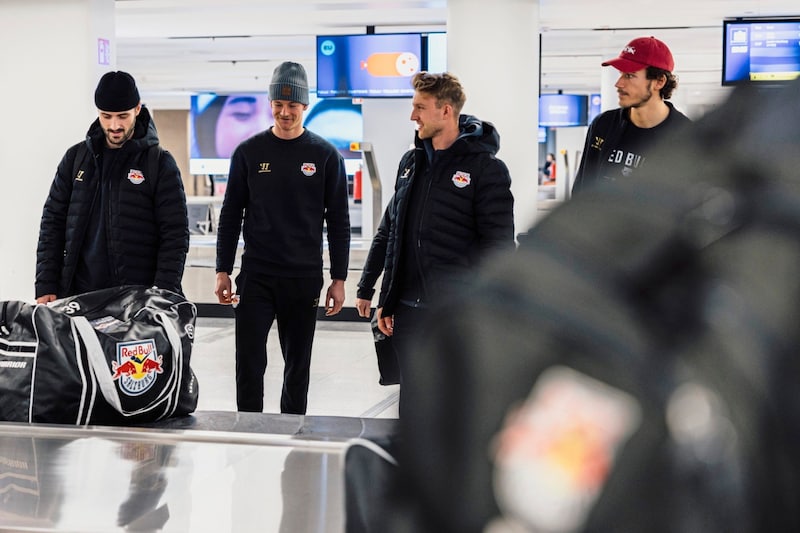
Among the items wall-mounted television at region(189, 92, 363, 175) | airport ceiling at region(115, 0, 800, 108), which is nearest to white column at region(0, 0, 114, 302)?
airport ceiling at region(115, 0, 800, 108)

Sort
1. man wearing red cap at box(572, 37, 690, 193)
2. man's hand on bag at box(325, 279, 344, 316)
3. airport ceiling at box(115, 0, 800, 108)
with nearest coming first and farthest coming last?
man wearing red cap at box(572, 37, 690, 193)
man's hand on bag at box(325, 279, 344, 316)
airport ceiling at box(115, 0, 800, 108)

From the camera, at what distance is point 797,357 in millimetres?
386

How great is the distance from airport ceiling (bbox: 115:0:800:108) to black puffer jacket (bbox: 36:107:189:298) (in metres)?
4.21

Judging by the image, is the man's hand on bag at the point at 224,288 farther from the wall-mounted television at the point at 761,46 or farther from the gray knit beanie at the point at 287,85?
the wall-mounted television at the point at 761,46

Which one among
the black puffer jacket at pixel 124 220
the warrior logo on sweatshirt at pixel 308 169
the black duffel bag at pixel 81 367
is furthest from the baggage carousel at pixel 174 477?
the warrior logo on sweatshirt at pixel 308 169

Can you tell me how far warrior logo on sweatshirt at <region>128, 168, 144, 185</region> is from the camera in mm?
3684

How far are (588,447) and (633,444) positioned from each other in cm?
2

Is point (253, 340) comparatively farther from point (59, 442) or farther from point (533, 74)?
point (533, 74)

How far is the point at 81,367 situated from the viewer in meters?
2.64

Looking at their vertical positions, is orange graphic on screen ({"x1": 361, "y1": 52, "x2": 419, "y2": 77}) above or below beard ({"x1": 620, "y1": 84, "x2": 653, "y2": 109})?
above

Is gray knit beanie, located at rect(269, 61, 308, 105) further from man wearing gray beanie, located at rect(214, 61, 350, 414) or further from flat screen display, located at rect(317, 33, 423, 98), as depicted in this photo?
flat screen display, located at rect(317, 33, 423, 98)

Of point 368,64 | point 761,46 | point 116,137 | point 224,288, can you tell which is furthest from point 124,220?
point 761,46

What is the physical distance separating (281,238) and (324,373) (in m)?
2.68

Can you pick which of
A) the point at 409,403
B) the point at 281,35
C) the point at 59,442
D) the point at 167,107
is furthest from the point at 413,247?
the point at 167,107
